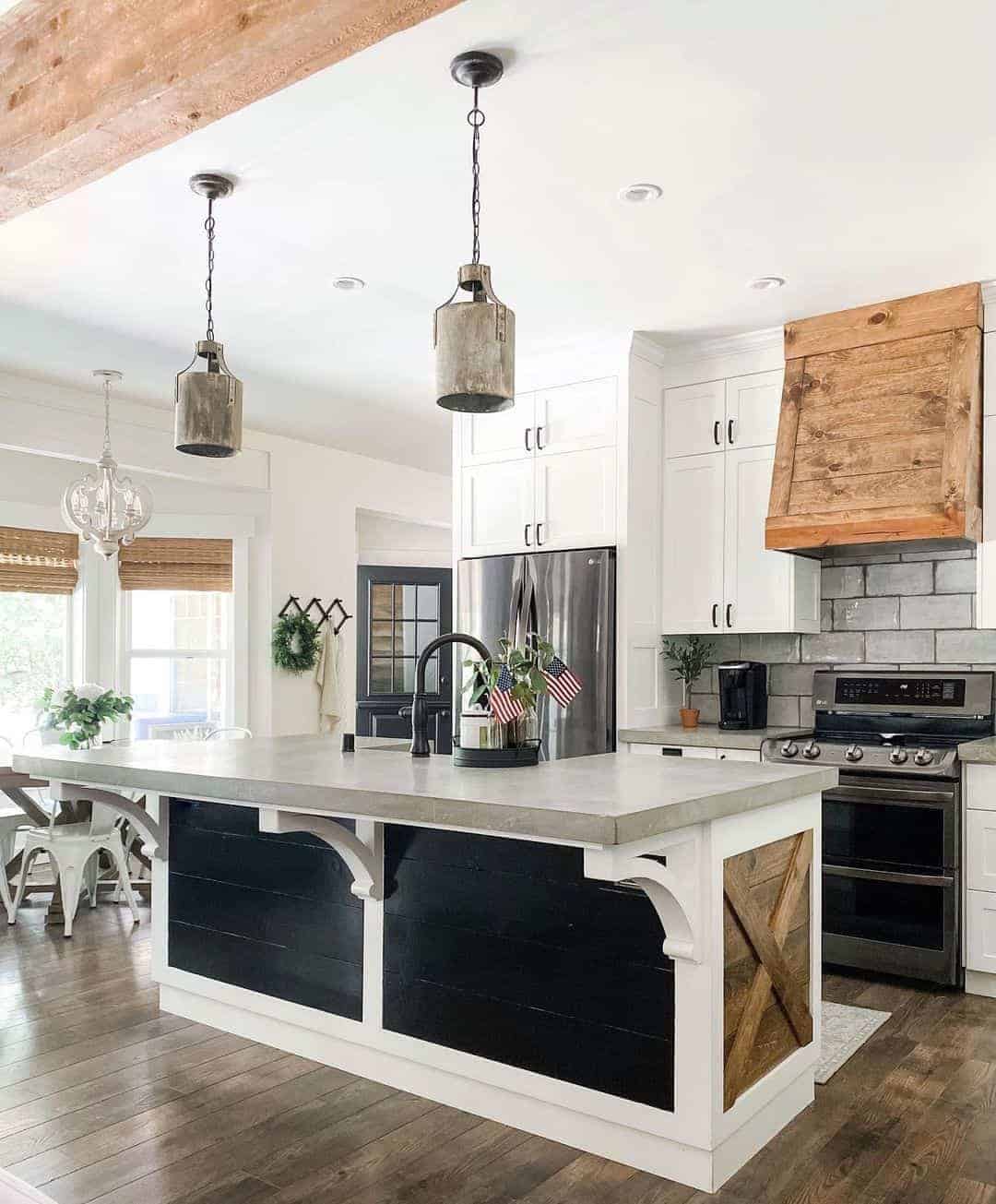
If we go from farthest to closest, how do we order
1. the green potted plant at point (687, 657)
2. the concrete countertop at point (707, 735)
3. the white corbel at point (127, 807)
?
the green potted plant at point (687, 657), the concrete countertop at point (707, 735), the white corbel at point (127, 807)

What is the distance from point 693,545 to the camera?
4.88m

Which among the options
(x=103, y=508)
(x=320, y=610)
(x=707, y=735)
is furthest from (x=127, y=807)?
(x=320, y=610)

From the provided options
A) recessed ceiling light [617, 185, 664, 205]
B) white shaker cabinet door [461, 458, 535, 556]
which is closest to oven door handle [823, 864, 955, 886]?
white shaker cabinet door [461, 458, 535, 556]

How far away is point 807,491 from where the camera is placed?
14.3 ft

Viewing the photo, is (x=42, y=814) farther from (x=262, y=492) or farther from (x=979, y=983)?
(x=979, y=983)

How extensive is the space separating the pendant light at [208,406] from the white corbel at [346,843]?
110cm

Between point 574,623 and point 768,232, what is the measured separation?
191 cm

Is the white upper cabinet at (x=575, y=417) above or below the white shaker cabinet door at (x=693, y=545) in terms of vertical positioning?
above

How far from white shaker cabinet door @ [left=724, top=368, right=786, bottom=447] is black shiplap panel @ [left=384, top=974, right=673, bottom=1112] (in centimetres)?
285

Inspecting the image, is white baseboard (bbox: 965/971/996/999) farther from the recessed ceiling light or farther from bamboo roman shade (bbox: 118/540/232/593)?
bamboo roman shade (bbox: 118/540/232/593)

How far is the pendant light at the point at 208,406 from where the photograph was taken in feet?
10.0

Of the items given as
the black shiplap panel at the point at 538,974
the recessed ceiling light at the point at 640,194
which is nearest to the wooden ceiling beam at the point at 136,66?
the recessed ceiling light at the point at 640,194

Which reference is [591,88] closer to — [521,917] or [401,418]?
[521,917]

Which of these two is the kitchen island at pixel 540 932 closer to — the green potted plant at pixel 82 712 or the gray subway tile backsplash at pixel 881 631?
the gray subway tile backsplash at pixel 881 631
